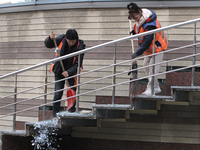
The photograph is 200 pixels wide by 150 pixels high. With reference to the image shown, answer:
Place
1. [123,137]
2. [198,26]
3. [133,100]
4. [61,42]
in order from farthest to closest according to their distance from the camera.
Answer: [123,137]
[198,26]
[61,42]
[133,100]

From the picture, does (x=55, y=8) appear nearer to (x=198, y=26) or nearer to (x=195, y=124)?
(x=198, y=26)

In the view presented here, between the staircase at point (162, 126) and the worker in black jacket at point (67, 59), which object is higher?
the worker in black jacket at point (67, 59)

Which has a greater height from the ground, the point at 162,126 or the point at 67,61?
the point at 67,61

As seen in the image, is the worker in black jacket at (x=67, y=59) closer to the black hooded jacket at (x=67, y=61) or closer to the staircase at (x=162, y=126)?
the black hooded jacket at (x=67, y=61)

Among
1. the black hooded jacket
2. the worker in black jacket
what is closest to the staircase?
the worker in black jacket

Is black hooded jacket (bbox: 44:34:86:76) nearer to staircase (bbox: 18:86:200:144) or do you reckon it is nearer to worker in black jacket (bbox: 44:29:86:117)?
worker in black jacket (bbox: 44:29:86:117)

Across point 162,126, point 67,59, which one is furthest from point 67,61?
point 162,126

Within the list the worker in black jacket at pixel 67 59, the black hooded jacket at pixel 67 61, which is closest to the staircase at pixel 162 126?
the worker in black jacket at pixel 67 59

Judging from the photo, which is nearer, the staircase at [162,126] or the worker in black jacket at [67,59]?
the worker in black jacket at [67,59]

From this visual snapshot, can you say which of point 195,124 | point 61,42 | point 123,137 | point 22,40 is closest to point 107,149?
point 123,137

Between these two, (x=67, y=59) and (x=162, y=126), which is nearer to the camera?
(x=67, y=59)

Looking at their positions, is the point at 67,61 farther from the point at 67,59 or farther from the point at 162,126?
the point at 162,126

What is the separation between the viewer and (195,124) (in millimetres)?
4598

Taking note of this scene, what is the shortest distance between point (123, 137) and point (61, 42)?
96.6 inches
